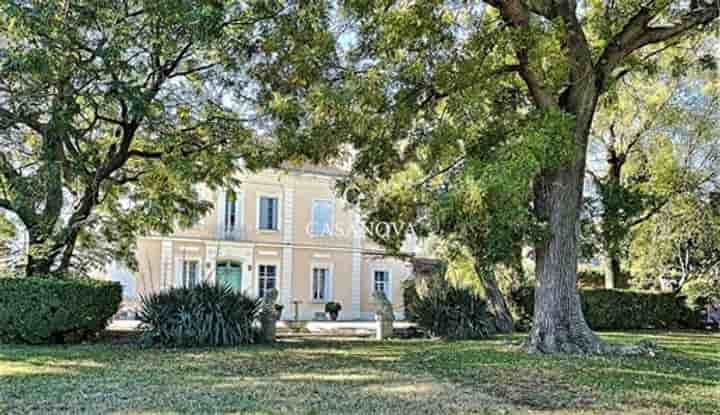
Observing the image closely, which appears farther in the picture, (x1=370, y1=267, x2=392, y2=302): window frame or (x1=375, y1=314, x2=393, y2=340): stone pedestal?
(x1=370, y1=267, x2=392, y2=302): window frame

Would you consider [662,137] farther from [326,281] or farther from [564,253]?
[326,281]

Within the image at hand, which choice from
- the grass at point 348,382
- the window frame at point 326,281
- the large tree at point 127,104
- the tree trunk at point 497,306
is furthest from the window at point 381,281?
the grass at point 348,382

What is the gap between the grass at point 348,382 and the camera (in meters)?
5.67

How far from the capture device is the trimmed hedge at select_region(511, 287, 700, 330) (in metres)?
16.9

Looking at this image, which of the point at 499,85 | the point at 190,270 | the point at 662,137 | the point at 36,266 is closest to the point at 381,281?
the point at 190,270

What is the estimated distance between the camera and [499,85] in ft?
35.0

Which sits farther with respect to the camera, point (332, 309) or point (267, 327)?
point (332, 309)

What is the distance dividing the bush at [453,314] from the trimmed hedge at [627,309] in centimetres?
264

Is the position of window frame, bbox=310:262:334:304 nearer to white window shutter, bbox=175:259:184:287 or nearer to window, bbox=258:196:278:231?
window, bbox=258:196:278:231

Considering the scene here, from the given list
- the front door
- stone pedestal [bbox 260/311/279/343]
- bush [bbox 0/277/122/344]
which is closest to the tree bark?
stone pedestal [bbox 260/311/279/343]

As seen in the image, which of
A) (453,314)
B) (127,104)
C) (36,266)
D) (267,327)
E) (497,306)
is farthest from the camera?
(497,306)

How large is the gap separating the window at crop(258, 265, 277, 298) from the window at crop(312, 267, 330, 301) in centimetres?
176

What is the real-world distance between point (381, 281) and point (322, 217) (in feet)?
13.4

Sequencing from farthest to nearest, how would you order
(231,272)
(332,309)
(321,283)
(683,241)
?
(321,283) < (332,309) < (231,272) < (683,241)
